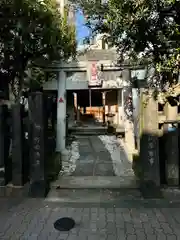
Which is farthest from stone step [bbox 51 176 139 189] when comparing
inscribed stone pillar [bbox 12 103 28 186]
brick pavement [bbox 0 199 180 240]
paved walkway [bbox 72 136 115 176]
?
brick pavement [bbox 0 199 180 240]

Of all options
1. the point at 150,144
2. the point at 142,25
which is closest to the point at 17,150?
the point at 150,144

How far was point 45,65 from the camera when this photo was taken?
32.1ft

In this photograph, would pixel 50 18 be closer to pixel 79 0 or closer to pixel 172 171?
pixel 79 0

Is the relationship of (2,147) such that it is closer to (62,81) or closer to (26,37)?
(26,37)

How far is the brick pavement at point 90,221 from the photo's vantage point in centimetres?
435

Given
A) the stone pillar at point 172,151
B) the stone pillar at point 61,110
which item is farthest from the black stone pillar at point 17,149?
the stone pillar at point 61,110

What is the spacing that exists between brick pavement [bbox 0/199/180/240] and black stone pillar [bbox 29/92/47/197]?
21.6 inches

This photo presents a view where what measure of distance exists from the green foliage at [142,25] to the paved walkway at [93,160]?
312 cm

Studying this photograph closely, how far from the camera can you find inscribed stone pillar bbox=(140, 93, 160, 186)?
6191mm

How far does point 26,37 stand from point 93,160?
4.10 meters

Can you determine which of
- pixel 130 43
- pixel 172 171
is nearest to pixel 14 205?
pixel 172 171

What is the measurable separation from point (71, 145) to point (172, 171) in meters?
5.68

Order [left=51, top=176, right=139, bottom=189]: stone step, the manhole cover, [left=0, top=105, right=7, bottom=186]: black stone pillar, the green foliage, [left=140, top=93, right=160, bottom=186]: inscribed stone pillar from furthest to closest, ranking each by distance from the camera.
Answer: [left=51, top=176, right=139, bottom=189]: stone step < [left=0, top=105, right=7, bottom=186]: black stone pillar < [left=140, top=93, right=160, bottom=186]: inscribed stone pillar < the green foliage < the manhole cover

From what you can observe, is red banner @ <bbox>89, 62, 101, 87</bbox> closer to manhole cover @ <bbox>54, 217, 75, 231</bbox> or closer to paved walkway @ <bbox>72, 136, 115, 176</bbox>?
paved walkway @ <bbox>72, 136, 115, 176</bbox>
